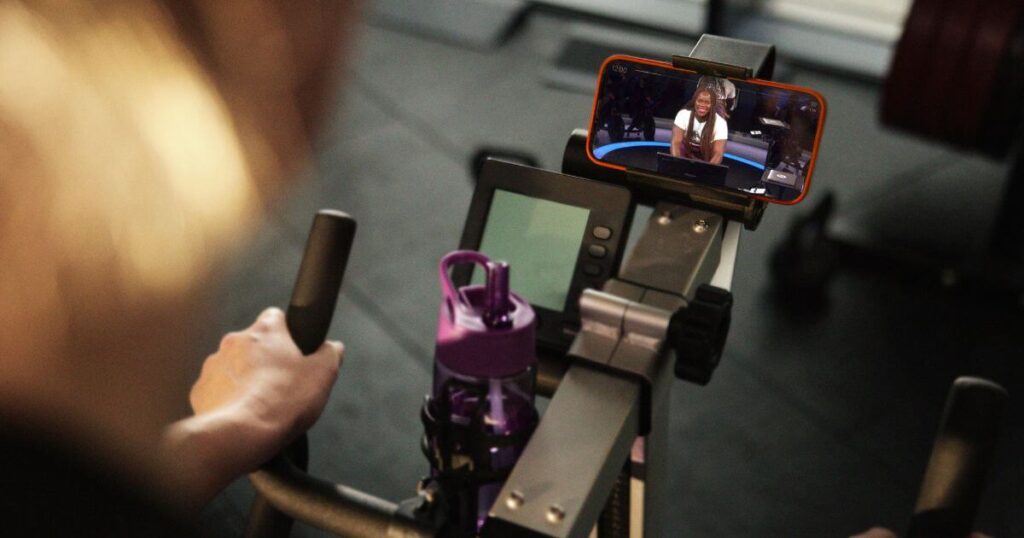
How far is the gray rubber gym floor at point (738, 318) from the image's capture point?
6.91 feet

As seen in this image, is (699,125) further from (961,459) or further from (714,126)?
(961,459)

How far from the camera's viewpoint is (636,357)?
0.78 meters

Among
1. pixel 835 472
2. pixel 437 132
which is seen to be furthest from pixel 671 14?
pixel 835 472

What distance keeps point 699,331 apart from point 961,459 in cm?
20

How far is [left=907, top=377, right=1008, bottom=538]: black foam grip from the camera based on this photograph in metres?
0.76

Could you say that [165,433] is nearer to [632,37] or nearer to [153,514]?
[153,514]

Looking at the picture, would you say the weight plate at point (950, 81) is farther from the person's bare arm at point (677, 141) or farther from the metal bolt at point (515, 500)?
the metal bolt at point (515, 500)

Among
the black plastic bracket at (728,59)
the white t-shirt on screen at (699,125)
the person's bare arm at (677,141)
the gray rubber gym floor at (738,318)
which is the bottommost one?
the gray rubber gym floor at (738,318)

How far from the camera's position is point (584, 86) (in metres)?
3.21

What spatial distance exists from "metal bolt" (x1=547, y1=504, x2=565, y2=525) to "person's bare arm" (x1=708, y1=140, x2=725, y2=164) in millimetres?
315

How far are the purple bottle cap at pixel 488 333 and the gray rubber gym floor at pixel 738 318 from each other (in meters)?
1.06

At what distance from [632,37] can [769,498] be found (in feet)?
5.76

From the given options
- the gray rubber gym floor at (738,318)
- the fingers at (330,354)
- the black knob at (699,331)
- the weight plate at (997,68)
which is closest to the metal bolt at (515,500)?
the black knob at (699,331)

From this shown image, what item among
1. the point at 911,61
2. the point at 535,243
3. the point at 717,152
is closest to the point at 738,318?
the point at 911,61
